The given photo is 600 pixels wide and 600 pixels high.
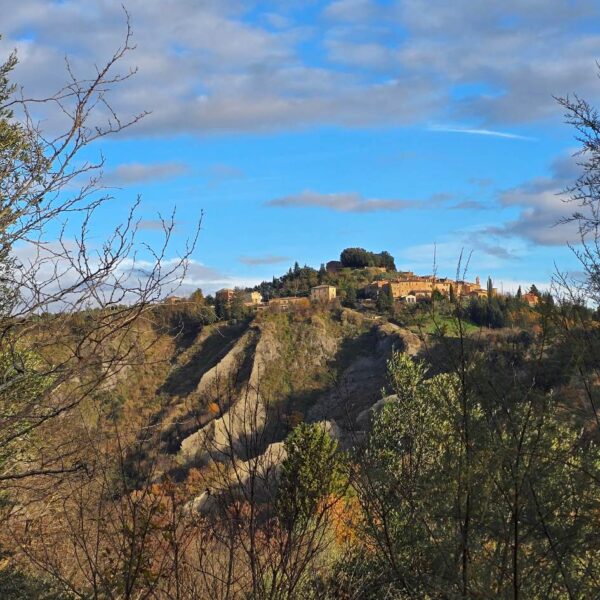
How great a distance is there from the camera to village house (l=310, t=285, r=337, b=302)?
293ft

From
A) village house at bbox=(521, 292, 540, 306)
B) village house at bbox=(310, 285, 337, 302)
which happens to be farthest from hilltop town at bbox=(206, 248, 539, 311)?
village house at bbox=(521, 292, 540, 306)

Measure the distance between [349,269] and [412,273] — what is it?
1306cm

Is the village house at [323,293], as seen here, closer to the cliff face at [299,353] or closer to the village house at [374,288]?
the cliff face at [299,353]

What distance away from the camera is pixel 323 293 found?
300ft

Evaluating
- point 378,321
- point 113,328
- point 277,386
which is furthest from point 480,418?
point 378,321

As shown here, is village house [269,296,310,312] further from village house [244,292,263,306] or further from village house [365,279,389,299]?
village house [365,279,389,299]

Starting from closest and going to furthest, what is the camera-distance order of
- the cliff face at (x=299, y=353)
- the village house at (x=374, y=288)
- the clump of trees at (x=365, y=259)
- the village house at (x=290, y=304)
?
1. the cliff face at (x=299, y=353)
2. the village house at (x=290, y=304)
3. the village house at (x=374, y=288)
4. the clump of trees at (x=365, y=259)

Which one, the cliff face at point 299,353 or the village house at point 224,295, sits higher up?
the village house at point 224,295

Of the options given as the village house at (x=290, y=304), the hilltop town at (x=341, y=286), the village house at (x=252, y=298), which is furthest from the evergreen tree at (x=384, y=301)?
the village house at (x=252, y=298)

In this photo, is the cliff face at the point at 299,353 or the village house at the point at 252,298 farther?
the village house at the point at 252,298

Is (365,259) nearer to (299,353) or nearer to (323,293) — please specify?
(323,293)

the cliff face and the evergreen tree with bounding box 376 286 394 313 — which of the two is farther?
the evergreen tree with bounding box 376 286 394 313

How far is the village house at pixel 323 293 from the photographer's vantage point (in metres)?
89.3

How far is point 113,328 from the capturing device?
9.13 feet
